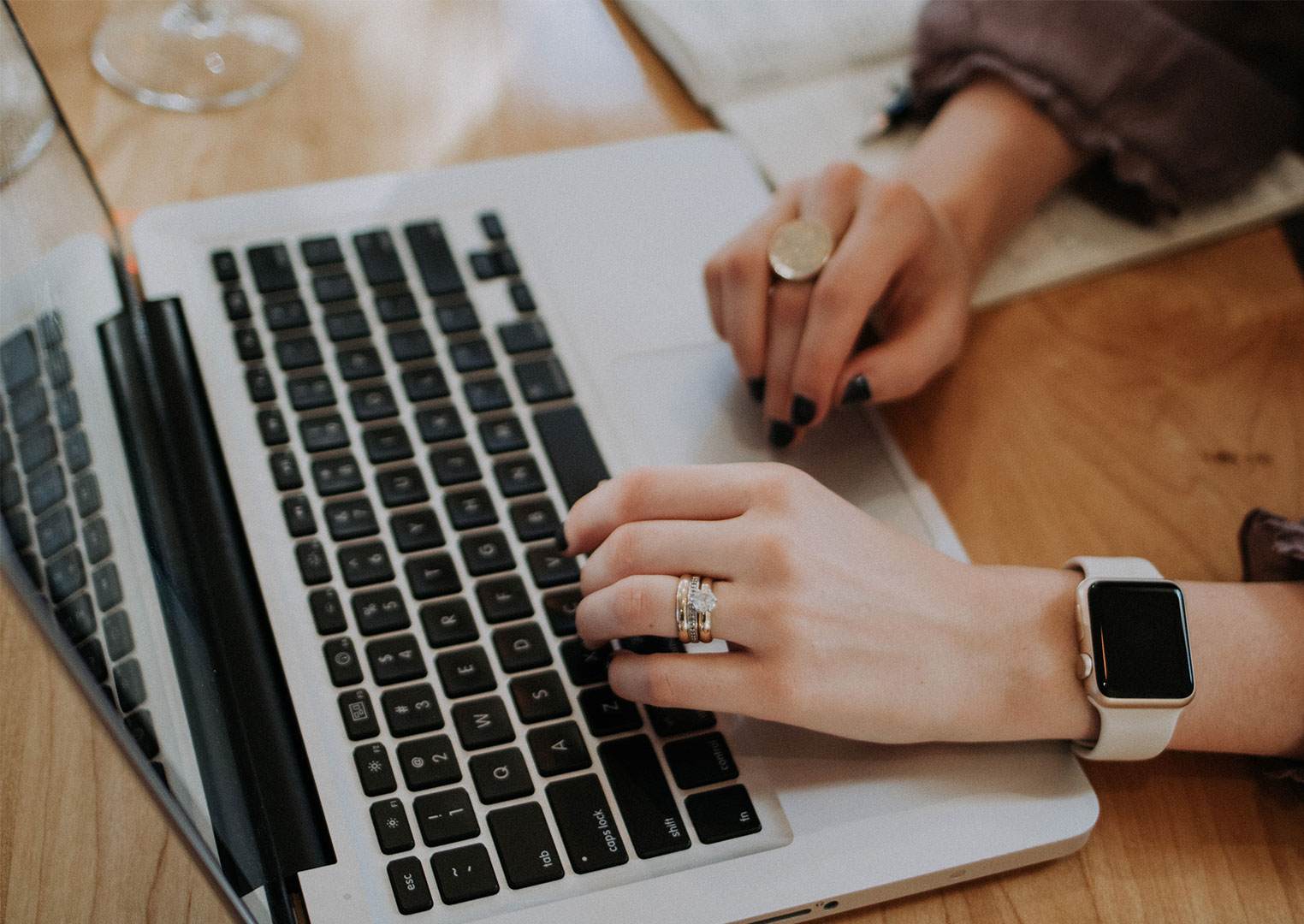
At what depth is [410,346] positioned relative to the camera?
561 mm

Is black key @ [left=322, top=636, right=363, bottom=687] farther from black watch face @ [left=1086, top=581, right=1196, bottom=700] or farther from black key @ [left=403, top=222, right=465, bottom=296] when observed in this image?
black watch face @ [left=1086, top=581, right=1196, bottom=700]

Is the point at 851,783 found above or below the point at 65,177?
below

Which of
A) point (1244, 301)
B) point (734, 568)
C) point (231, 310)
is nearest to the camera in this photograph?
point (734, 568)

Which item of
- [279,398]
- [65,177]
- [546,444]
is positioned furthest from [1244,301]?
[65,177]

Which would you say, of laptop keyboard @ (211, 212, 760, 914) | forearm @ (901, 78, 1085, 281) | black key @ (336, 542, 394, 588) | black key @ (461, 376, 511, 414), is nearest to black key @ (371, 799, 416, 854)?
laptop keyboard @ (211, 212, 760, 914)

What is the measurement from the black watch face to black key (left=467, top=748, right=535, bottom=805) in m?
0.25

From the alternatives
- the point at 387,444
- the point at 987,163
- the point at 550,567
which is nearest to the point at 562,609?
the point at 550,567

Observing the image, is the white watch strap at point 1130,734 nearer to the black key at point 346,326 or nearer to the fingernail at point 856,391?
the fingernail at point 856,391

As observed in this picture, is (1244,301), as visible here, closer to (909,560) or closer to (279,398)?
(909,560)

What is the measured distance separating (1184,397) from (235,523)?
54cm

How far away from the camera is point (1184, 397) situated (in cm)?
64

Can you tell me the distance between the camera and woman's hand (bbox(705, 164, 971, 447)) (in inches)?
21.7

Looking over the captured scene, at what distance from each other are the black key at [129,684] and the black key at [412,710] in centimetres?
10

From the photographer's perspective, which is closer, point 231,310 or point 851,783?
point 851,783
